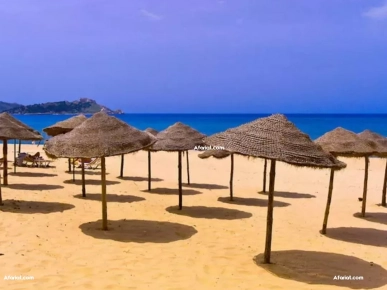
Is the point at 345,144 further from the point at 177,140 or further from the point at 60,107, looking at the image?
the point at 60,107

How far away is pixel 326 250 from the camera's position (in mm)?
8094

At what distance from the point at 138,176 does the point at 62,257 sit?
10.6 metres

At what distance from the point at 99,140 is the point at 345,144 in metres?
5.26

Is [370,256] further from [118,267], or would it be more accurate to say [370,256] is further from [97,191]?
[97,191]

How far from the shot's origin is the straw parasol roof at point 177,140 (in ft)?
35.3

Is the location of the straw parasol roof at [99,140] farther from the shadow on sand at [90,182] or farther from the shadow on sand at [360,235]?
the shadow on sand at [90,182]

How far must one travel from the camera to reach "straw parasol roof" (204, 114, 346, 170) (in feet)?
21.5

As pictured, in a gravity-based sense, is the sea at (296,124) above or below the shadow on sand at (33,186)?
above

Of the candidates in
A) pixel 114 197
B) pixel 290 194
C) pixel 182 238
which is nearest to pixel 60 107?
pixel 290 194

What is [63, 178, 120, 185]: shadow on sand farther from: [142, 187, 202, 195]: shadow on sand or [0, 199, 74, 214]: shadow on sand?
[0, 199, 74, 214]: shadow on sand

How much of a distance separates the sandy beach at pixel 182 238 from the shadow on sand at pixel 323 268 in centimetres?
2

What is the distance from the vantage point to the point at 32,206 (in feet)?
34.3

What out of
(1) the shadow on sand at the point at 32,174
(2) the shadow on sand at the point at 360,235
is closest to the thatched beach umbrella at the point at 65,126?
(1) the shadow on sand at the point at 32,174

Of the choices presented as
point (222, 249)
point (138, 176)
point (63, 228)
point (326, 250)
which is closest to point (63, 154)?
point (63, 228)
